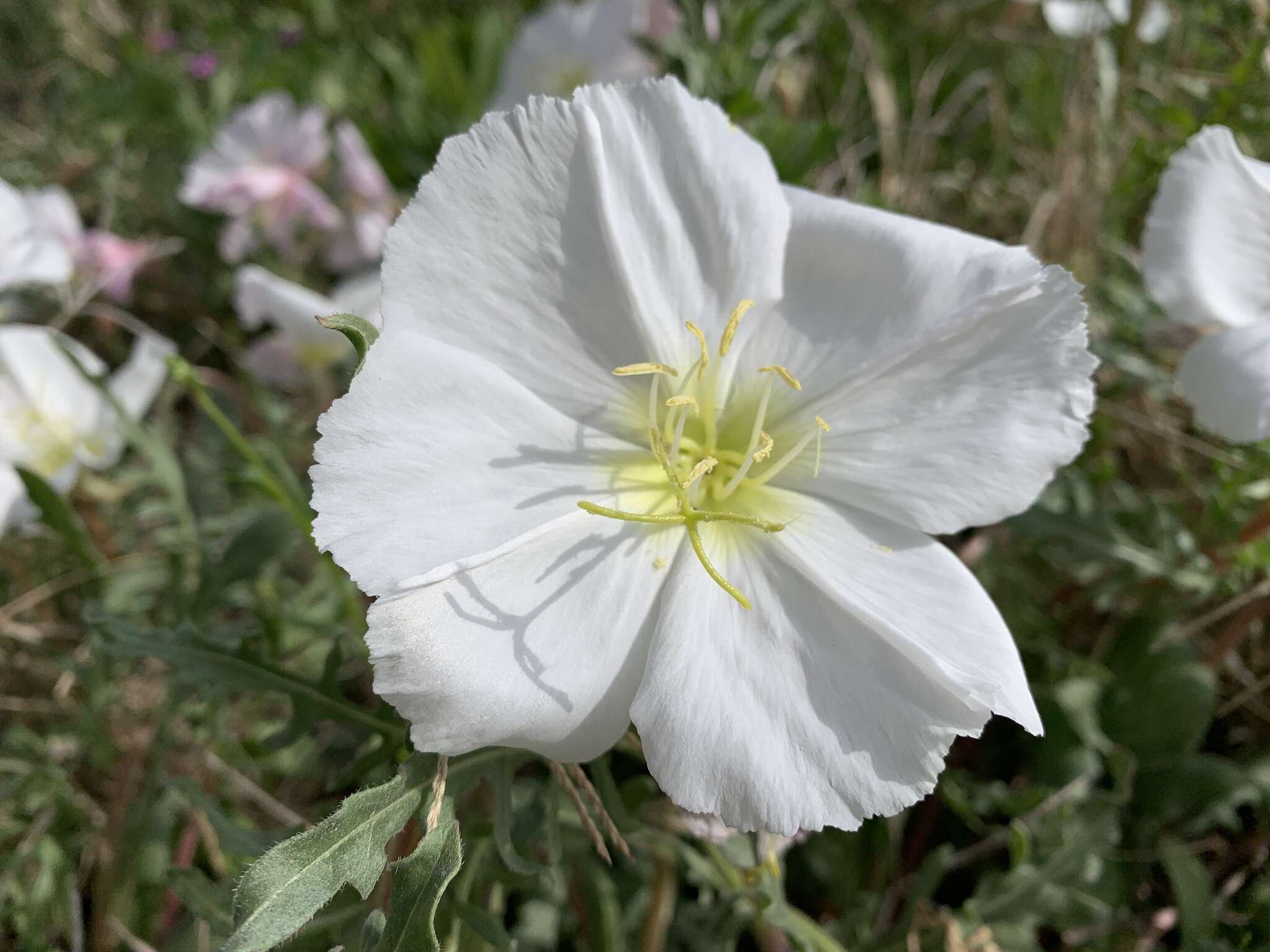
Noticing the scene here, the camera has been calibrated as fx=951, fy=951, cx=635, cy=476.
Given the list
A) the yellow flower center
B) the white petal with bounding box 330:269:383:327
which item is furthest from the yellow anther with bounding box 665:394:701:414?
the white petal with bounding box 330:269:383:327

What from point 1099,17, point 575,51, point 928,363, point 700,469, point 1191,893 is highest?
point 1099,17

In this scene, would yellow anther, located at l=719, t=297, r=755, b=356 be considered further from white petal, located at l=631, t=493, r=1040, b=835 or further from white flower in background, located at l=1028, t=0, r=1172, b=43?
white flower in background, located at l=1028, t=0, r=1172, b=43

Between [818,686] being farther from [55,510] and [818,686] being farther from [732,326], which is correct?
[55,510]

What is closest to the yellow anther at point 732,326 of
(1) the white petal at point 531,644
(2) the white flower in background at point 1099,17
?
(1) the white petal at point 531,644

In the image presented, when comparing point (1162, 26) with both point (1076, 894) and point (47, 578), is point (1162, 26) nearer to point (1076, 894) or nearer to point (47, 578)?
point (1076, 894)

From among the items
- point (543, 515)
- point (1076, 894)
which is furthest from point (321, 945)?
point (1076, 894)

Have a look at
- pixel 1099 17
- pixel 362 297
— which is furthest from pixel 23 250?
pixel 1099 17

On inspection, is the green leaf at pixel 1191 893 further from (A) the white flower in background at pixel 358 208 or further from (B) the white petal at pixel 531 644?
(A) the white flower in background at pixel 358 208
